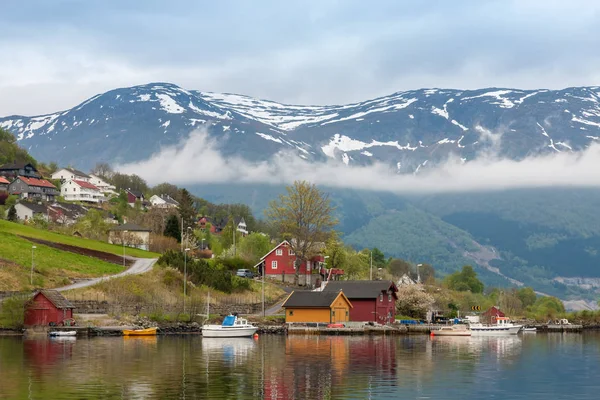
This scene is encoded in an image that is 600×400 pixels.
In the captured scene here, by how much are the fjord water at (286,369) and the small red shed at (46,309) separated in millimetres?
7273

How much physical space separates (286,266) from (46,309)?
6019cm

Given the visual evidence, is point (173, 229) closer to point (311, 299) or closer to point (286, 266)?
point (286, 266)

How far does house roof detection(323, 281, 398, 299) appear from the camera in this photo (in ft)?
372

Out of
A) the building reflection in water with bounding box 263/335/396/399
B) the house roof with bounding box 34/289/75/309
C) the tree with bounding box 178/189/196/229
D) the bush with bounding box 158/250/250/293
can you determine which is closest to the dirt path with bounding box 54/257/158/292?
the bush with bounding box 158/250/250/293

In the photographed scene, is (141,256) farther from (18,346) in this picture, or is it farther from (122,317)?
(18,346)

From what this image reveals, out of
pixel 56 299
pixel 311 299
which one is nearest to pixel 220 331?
pixel 56 299

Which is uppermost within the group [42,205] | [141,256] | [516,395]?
[42,205]

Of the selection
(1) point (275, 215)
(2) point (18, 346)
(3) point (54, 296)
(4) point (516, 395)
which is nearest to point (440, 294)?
(1) point (275, 215)

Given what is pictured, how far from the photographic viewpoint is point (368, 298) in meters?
113

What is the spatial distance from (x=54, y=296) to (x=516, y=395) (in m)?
55.7

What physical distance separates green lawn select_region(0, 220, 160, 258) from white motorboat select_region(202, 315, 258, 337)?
141ft

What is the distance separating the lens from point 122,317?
96938 mm

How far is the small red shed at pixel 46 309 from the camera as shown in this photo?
293ft

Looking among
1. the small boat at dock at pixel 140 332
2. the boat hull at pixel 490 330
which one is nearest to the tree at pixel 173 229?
the boat hull at pixel 490 330
